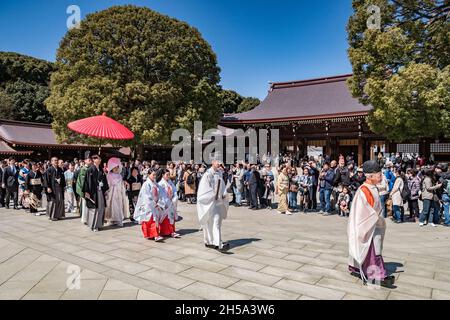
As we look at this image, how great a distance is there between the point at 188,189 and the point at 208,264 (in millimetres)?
7488

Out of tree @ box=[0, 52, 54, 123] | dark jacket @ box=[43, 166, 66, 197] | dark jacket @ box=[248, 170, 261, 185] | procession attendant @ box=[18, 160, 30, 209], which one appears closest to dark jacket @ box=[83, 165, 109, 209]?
dark jacket @ box=[43, 166, 66, 197]

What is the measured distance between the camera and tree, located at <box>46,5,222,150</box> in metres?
19.4

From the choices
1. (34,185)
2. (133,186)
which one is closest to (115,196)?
(133,186)

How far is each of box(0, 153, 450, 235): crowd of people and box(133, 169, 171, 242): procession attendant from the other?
2 centimetres

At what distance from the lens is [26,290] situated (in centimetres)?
405

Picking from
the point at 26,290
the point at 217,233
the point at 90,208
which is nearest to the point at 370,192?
the point at 217,233

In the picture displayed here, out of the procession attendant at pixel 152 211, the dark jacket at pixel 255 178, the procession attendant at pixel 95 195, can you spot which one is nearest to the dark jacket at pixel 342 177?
the dark jacket at pixel 255 178

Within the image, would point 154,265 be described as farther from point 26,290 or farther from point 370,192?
point 370,192

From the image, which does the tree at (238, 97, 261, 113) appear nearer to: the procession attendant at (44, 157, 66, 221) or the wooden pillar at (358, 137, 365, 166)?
the wooden pillar at (358, 137, 365, 166)

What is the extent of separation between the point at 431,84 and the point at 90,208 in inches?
487

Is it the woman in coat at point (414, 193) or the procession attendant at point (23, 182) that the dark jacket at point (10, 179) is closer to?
the procession attendant at point (23, 182)

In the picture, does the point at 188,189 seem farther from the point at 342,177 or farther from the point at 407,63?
the point at 407,63

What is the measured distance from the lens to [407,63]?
1316 cm
